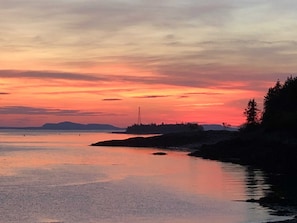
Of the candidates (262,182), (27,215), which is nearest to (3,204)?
(27,215)

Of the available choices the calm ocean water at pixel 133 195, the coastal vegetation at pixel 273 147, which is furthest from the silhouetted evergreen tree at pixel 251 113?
the calm ocean water at pixel 133 195

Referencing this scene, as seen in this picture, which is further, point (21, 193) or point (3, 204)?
point (21, 193)

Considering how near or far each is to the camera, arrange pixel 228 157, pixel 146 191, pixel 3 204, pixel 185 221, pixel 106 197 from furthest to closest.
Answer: pixel 228 157 < pixel 146 191 < pixel 106 197 < pixel 3 204 < pixel 185 221

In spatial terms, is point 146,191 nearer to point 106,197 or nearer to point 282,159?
point 106,197

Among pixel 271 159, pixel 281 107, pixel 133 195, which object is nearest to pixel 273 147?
pixel 271 159

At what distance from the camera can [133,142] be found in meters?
161

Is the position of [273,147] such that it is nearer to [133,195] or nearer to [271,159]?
[271,159]

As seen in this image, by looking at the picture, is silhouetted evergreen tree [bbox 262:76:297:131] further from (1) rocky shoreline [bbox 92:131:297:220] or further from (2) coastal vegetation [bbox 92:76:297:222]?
(1) rocky shoreline [bbox 92:131:297:220]

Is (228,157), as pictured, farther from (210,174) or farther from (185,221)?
(185,221)

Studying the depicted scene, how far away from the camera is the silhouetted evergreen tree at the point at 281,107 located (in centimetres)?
9255

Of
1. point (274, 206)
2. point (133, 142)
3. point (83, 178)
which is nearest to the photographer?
point (274, 206)

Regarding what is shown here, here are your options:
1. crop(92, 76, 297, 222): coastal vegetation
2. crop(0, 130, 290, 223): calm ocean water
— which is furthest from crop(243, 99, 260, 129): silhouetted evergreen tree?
crop(0, 130, 290, 223): calm ocean water

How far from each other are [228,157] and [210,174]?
30.0 meters

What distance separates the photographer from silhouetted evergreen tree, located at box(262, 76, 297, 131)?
92.6 m
